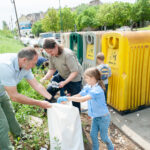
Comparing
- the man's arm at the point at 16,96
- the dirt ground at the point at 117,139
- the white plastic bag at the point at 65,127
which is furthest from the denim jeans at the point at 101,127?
the man's arm at the point at 16,96

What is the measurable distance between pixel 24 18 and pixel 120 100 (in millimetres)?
95239

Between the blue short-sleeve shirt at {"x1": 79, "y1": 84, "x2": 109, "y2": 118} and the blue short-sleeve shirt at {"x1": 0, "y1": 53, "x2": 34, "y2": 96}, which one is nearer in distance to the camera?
the blue short-sleeve shirt at {"x1": 0, "y1": 53, "x2": 34, "y2": 96}

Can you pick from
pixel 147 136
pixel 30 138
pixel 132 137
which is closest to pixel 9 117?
pixel 30 138

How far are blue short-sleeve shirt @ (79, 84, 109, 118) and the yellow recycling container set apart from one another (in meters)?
1.32

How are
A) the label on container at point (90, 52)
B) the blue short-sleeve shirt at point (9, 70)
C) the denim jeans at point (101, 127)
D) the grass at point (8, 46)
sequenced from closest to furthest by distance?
the blue short-sleeve shirt at point (9, 70), the denim jeans at point (101, 127), the label on container at point (90, 52), the grass at point (8, 46)

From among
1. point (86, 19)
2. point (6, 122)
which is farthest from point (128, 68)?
point (86, 19)

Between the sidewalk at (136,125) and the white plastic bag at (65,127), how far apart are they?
115 centimetres

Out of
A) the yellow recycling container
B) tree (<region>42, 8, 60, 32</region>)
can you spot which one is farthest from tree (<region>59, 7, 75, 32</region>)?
the yellow recycling container

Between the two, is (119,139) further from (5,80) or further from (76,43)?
(76,43)

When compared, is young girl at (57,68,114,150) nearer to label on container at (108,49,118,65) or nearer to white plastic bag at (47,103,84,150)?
white plastic bag at (47,103,84,150)

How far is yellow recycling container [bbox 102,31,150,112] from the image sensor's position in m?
3.02

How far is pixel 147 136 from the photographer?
2.71 m

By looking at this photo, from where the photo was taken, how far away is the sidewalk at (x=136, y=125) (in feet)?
8.65

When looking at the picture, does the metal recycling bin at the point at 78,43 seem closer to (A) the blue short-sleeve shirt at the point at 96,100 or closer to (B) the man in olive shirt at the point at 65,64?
(B) the man in olive shirt at the point at 65,64
